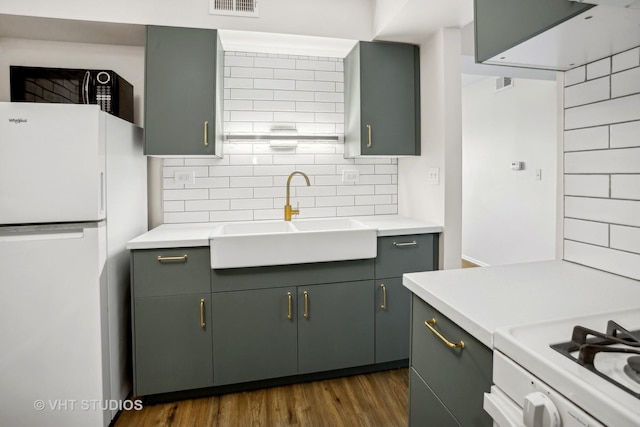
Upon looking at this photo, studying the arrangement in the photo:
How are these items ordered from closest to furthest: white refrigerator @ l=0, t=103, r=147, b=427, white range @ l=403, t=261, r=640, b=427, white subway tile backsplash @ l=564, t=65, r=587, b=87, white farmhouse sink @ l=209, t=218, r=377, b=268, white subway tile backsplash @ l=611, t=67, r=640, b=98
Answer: white range @ l=403, t=261, r=640, b=427 < white subway tile backsplash @ l=611, t=67, r=640, b=98 < white subway tile backsplash @ l=564, t=65, r=587, b=87 < white refrigerator @ l=0, t=103, r=147, b=427 < white farmhouse sink @ l=209, t=218, r=377, b=268

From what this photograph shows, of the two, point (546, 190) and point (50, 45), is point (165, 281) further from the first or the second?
point (546, 190)

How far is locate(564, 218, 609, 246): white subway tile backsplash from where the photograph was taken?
1.28 m

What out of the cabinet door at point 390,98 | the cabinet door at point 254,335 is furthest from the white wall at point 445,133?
the cabinet door at point 254,335

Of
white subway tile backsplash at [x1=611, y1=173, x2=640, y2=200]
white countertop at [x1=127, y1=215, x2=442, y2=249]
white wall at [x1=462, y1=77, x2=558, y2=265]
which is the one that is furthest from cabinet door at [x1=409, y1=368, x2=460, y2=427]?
white wall at [x1=462, y1=77, x2=558, y2=265]

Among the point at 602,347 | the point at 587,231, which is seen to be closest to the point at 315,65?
the point at 587,231

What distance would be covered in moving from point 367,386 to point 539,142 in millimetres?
3098

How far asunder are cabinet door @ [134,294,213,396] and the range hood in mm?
1838

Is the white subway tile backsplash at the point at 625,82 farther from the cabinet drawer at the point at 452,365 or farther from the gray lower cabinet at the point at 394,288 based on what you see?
the gray lower cabinet at the point at 394,288

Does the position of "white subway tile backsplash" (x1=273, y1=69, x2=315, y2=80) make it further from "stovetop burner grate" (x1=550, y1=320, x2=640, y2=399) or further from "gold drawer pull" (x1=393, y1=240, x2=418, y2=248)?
"stovetop burner grate" (x1=550, y1=320, x2=640, y2=399)

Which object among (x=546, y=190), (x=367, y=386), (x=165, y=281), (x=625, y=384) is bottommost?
(x=367, y=386)

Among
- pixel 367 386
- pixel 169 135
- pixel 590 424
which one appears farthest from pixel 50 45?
pixel 590 424

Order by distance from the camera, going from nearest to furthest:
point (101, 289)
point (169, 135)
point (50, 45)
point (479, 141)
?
point (101, 289) → point (169, 135) → point (50, 45) → point (479, 141)

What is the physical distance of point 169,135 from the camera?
2223 mm

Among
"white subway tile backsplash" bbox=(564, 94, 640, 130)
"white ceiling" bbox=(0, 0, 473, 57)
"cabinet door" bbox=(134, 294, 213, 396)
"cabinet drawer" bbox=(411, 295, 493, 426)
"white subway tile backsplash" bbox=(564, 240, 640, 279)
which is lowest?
"cabinet door" bbox=(134, 294, 213, 396)
